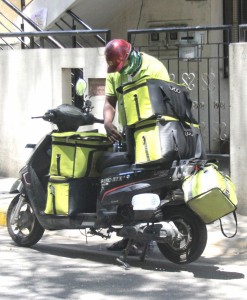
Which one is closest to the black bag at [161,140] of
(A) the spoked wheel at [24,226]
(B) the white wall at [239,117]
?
(A) the spoked wheel at [24,226]

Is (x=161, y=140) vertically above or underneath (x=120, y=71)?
underneath

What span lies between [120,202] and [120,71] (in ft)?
3.98

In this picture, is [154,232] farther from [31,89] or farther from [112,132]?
[31,89]

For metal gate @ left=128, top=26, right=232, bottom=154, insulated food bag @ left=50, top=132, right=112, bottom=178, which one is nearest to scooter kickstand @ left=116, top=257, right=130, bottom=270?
insulated food bag @ left=50, top=132, right=112, bottom=178

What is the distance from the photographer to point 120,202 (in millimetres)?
5969

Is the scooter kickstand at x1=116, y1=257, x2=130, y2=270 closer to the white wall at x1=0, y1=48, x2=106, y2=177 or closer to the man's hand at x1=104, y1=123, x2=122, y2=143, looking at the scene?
the man's hand at x1=104, y1=123, x2=122, y2=143

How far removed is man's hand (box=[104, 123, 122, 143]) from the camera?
614 centimetres

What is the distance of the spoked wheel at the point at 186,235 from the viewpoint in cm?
576

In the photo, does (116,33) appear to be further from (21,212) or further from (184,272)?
(184,272)

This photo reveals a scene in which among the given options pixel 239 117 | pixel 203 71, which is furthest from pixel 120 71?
pixel 203 71

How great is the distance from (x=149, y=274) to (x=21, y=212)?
1.65 meters

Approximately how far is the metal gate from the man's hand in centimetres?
352

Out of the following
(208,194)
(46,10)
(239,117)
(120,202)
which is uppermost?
(46,10)

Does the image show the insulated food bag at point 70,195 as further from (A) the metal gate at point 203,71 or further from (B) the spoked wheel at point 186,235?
(A) the metal gate at point 203,71
